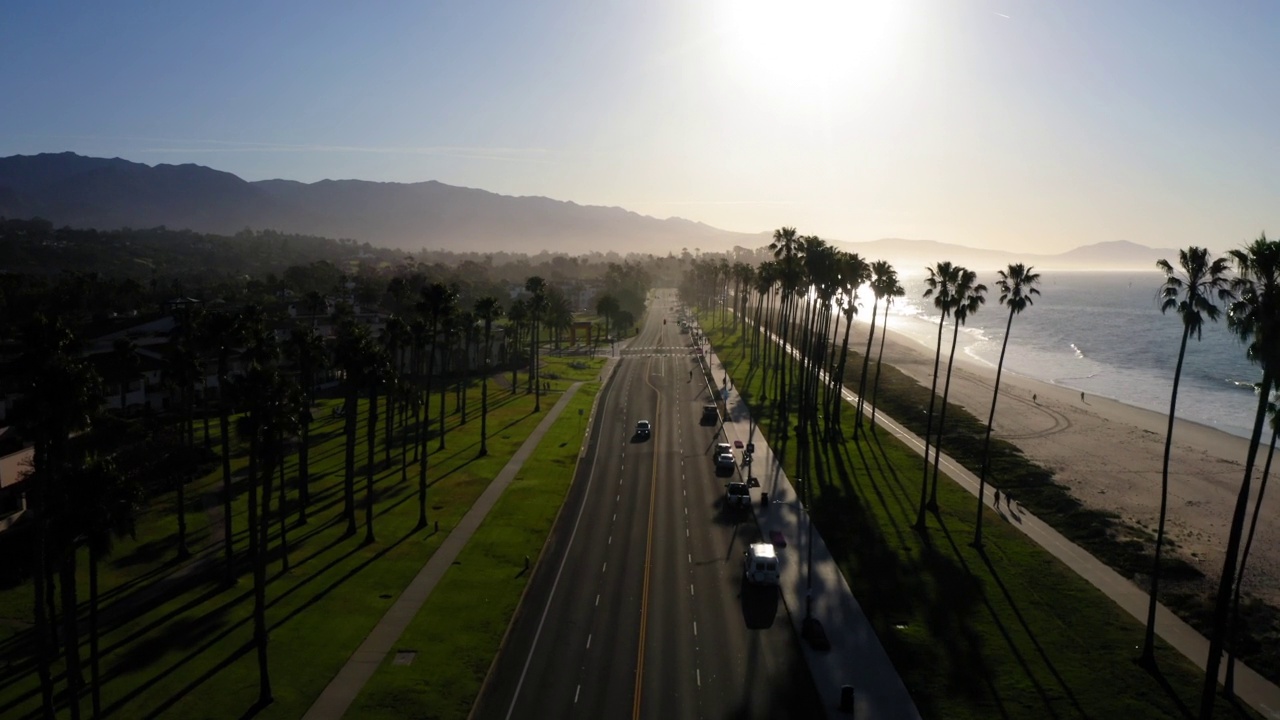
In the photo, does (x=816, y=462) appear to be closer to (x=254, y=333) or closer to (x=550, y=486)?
(x=550, y=486)

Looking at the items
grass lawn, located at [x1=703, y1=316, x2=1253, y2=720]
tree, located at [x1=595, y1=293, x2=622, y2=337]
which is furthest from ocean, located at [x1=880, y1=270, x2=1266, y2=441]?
tree, located at [x1=595, y1=293, x2=622, y2=337]

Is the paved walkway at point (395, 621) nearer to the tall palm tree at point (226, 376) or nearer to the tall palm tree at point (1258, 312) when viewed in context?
the tall palm tree at point (226, 376)

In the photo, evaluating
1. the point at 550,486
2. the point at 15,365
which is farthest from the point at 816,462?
the point at 15,365

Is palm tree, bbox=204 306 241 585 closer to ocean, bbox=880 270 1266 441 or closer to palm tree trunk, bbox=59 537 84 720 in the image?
palm tree trunk, bbox=59 537 84 720

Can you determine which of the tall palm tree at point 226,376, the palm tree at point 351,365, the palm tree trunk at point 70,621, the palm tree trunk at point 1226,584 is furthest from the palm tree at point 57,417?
the palm tree trunk at point 1226,584

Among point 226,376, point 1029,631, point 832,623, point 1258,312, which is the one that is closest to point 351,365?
point 226,376

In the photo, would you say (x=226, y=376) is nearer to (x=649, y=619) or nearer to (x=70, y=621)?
(x=70, y=621)
